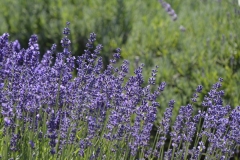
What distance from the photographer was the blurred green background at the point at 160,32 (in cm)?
520

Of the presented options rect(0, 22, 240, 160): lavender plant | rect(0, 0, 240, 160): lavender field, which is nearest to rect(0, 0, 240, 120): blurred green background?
rect(0, 0, 240, 160): lavender field

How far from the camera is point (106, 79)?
3373 mm

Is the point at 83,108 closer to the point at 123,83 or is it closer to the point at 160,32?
the point at 123,83

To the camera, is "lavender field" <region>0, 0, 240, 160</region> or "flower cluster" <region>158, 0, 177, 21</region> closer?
"lavender field" <region>0, 0, 240, 160</region>

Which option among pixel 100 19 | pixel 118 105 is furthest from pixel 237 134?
pixel 100 19

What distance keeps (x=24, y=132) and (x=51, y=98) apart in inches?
11.1

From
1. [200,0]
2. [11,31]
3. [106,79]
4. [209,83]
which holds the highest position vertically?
[200,0]

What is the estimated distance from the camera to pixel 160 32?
591 cm

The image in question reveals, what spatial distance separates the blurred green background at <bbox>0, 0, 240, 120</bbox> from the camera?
5195 mm

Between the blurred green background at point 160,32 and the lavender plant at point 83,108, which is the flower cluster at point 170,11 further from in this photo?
the lavender plant at point 83,108

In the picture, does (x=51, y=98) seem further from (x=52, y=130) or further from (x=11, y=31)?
(x=11, y=31)

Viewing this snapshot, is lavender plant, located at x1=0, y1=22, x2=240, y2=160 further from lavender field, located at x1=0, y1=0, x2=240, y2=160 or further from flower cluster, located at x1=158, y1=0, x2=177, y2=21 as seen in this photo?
flower cluster, located at x1=158, y1=0, x2=177, y2=21

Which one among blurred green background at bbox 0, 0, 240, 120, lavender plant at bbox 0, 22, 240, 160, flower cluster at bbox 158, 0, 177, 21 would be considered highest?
flower cluster at bbox 158, 0, 177, 21

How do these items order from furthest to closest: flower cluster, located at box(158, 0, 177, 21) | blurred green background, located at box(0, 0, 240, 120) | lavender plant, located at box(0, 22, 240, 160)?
flower cluster, located at box(158, 0, 177, 21)
blurred green background, located at box(0, 0, 240, 120)
lavender plant, located at box(0, 22, 240, 160)
